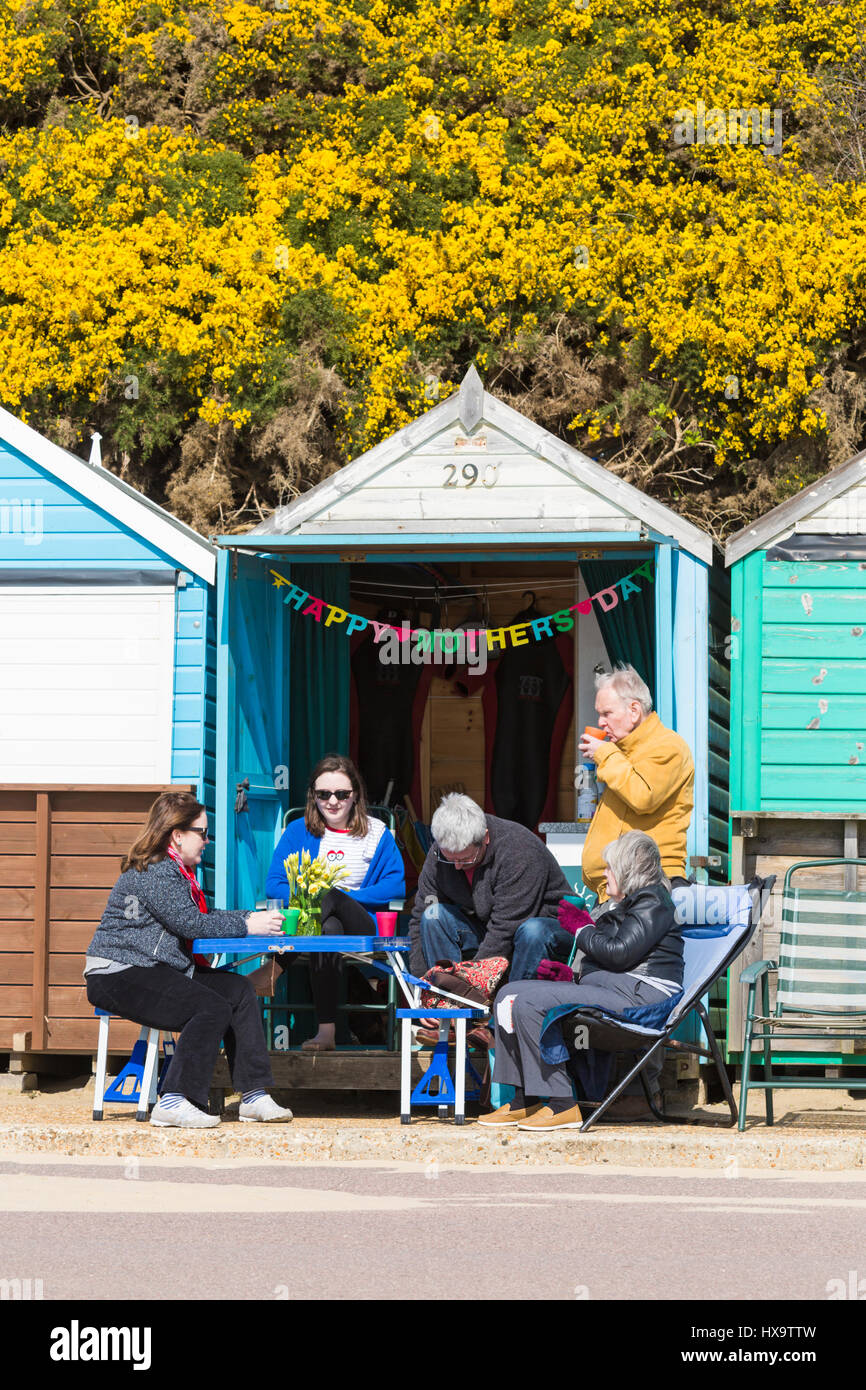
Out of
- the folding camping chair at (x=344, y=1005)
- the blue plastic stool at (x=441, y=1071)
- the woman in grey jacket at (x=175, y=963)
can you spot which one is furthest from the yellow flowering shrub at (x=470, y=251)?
the blue plastic stool at (x=441, y=1071)

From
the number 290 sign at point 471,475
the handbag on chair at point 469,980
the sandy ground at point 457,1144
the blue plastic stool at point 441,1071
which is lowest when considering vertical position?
the sandy ground at point 457,1144

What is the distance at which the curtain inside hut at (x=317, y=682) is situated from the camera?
912 cm

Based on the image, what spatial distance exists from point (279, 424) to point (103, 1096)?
841 cm

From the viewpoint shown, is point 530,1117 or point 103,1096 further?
point 103,1096

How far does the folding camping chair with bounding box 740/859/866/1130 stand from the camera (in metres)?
7.09

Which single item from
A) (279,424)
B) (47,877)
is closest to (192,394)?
(279,424)

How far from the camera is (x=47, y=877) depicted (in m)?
8.23

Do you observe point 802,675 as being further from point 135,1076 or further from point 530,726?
point 135,1076

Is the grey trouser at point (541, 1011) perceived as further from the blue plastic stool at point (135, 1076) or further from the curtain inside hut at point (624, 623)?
the curtain inside hut at point (624, 623)

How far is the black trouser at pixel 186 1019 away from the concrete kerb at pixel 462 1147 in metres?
0.27

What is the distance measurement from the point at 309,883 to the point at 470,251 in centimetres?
881

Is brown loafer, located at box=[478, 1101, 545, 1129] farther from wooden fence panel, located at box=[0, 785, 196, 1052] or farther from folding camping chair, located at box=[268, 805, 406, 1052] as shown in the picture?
wooden fence panel, located at box=[0, 785, 196, 1052]

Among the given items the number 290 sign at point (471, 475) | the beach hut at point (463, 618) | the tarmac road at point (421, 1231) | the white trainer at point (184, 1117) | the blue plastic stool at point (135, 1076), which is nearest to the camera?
the tarmac road at point (421, 1231)
